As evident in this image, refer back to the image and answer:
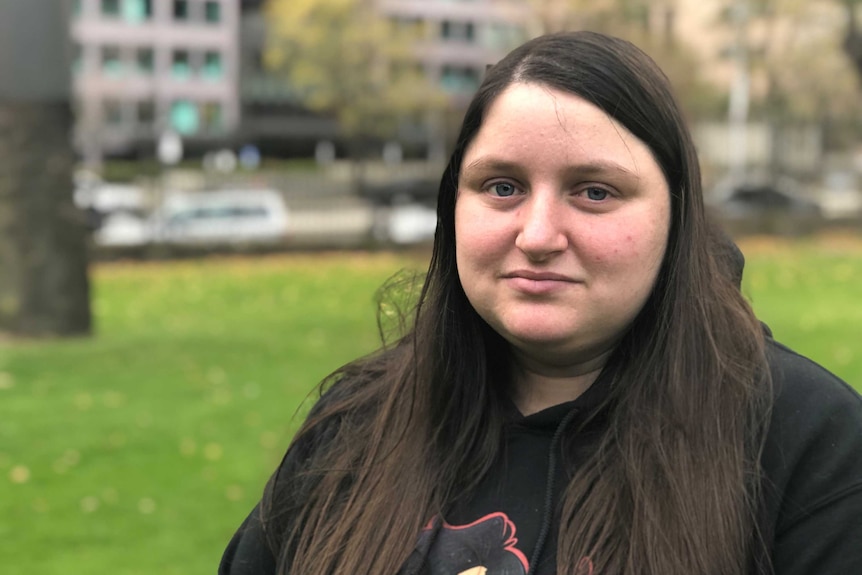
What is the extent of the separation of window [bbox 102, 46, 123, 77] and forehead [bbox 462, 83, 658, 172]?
5907cm

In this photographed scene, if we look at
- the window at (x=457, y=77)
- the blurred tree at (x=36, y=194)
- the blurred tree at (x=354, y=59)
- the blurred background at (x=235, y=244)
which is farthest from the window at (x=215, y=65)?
the blurred tree at (x=36, y=194)

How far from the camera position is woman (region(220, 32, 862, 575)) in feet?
5.58

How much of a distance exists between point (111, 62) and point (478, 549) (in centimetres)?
6006

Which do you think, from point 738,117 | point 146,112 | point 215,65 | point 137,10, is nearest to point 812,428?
point 738,117

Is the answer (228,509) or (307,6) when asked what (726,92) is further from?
(228,509)

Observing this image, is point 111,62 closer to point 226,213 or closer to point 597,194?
point 226,213

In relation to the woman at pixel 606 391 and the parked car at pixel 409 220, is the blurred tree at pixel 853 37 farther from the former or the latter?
the woman at pixel 606 391

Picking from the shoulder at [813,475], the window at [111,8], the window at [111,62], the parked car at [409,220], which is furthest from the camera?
the window at [111,8]

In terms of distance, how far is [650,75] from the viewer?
5.71 feet

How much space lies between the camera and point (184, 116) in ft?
202

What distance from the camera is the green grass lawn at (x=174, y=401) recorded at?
5246 millimetres

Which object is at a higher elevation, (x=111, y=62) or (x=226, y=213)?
(x=111, y=62)

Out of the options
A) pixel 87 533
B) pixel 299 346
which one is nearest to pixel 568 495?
pixel 87 533

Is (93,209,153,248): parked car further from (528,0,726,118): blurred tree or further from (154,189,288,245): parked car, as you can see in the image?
(528,0,726,118): blurred tree
